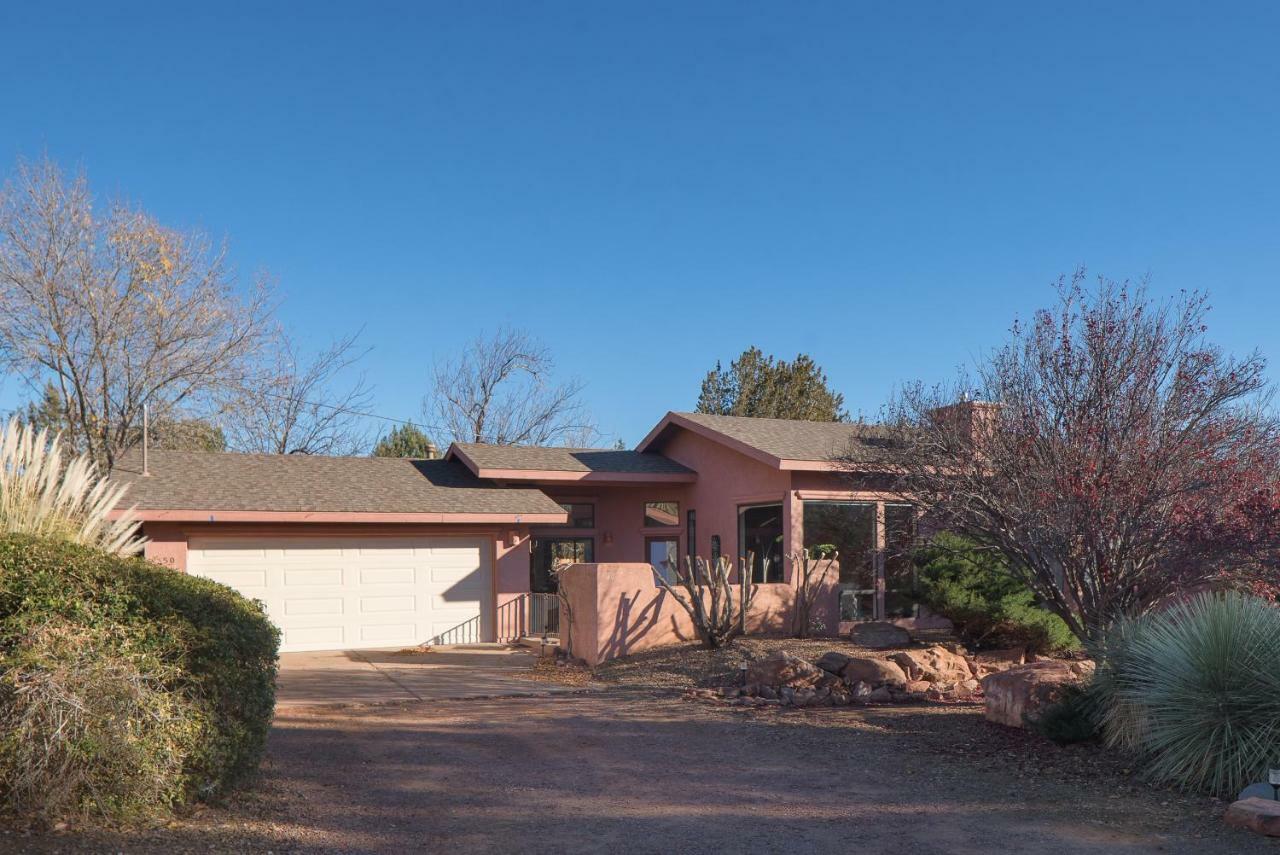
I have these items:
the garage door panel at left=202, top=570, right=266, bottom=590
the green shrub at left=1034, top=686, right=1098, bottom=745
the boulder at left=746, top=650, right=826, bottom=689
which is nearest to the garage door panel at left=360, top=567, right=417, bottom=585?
the garage door panel at left=202, top=570, right=266, bottom=590

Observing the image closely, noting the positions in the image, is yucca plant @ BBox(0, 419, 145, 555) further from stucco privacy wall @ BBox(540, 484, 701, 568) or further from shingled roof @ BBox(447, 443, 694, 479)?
stucco privacy wall @ BBox(540, 484, 701, 568)

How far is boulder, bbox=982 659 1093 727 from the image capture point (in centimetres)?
946

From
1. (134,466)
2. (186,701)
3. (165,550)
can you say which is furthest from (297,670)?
(186,701)

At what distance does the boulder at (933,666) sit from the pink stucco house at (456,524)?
3317 mm

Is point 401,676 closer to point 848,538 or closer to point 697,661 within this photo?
point 697,661

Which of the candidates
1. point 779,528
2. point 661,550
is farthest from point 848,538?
point 661,550

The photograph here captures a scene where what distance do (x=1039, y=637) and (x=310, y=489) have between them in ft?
40.7

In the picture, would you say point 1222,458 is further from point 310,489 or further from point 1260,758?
point 310,489

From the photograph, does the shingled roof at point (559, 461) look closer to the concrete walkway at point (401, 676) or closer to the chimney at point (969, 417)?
the concrete walkway at point (401, 676)

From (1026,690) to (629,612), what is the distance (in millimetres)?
6964

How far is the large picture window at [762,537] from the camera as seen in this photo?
741 inches

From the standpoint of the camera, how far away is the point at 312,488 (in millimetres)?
19078

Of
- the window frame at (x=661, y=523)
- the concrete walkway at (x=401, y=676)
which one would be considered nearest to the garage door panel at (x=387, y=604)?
the concrete walkway at (x=401, y=676)

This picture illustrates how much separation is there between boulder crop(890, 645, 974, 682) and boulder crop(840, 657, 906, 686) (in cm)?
21
